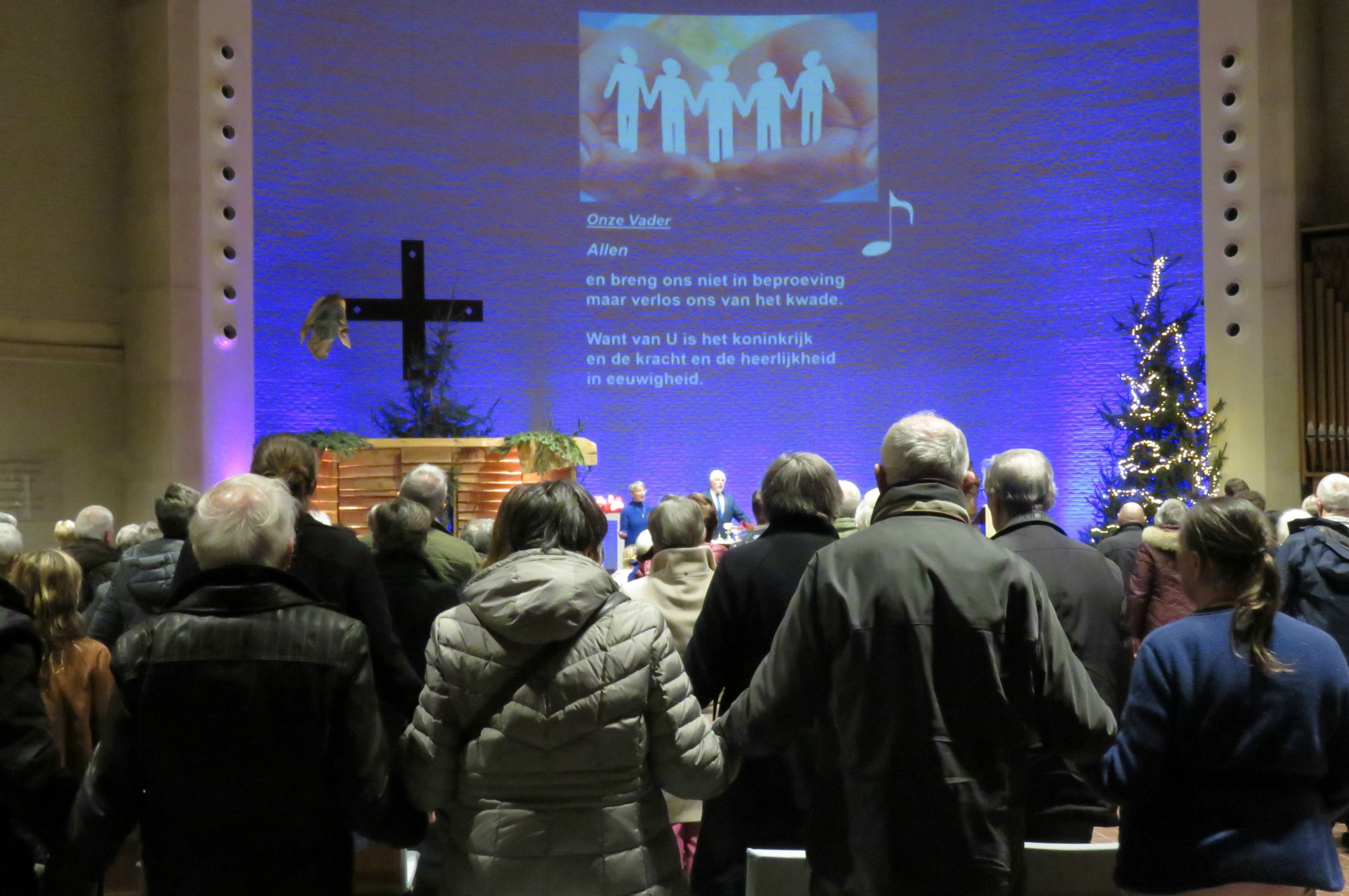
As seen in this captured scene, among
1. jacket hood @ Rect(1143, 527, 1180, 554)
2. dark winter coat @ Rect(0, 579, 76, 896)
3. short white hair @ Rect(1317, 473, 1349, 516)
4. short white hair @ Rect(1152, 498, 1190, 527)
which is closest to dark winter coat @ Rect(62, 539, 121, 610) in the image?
dark winter coat @ Rect(0, 579, 76, 896)

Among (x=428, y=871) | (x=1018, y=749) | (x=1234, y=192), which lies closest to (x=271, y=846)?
(x=428, y=871)

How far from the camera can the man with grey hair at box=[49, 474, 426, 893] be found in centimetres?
218

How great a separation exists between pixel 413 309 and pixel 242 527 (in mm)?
8374

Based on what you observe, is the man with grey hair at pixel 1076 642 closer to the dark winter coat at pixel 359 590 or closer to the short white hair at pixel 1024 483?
the short white hair at pixel 1024 483

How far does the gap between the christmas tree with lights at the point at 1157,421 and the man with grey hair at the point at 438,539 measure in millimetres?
7788

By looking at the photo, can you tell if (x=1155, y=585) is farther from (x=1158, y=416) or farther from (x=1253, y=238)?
(x=1253, y=238)

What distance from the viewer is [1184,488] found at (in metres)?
10.9

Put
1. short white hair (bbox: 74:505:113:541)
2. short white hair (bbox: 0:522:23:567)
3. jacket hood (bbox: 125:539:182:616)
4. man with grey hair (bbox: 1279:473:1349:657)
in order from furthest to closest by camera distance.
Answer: short white hair (bbox: 74:505:113:541)
man with grey hair (bbox: 1279:473:1349:657)
jacket hood (bbox: 125:539:182:616)
short white hair (bbox: 0:522:23:567)

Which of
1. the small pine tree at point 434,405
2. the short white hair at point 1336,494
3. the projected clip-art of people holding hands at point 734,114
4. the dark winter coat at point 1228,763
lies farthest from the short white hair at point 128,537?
the projected clip-art of people holding hands at point 734,114

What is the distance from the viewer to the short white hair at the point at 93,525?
5098mm

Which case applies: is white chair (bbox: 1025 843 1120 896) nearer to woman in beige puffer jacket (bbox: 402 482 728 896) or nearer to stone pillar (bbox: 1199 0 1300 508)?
woman in beige puffer jacket (bbox: 402 482 728 896)

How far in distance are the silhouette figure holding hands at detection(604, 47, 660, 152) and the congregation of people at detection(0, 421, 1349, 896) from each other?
402 inches

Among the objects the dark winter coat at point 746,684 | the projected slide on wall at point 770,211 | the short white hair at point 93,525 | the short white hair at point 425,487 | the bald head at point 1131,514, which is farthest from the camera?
the projected slide on wall at point 770,211

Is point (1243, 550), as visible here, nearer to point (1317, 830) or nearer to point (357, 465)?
point (1317, 830)
